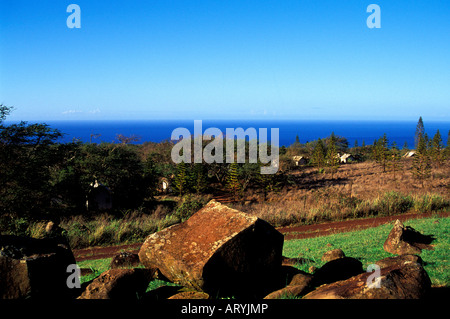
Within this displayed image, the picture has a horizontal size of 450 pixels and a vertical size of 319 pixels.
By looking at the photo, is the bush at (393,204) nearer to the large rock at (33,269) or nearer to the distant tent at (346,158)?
the large rock at (33,269)

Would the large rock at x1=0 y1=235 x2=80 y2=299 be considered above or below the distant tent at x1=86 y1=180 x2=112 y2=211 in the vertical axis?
above

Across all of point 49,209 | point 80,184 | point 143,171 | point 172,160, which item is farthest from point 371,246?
point 172,160

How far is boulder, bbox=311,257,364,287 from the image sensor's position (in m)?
5.40

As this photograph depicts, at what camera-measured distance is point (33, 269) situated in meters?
4.31

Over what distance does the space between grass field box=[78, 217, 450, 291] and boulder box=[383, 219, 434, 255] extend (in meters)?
0.18

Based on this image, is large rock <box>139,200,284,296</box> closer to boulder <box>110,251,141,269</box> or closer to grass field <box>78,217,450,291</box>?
grass field <box>78,217,450,291</box>

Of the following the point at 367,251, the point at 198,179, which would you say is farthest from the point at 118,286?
the point at 198,179

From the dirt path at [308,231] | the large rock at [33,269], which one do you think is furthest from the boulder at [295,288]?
the dirt path at [308,231]

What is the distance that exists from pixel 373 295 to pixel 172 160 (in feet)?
121

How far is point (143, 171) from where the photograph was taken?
97.1 feet

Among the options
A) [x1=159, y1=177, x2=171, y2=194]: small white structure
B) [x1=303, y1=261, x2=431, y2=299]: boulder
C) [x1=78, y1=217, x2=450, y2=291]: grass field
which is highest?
[x1=303, y1=261, x2=431, y2=299]: boulder

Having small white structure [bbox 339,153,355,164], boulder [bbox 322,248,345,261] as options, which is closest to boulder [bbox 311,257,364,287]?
boulder [bbox 322,248,345,261]

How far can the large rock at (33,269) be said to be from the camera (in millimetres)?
4203
